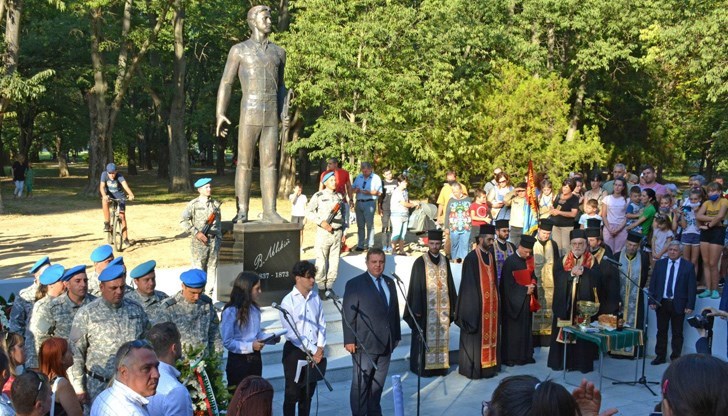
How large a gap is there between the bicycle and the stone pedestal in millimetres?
6197

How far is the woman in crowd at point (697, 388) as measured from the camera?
3.24 meters

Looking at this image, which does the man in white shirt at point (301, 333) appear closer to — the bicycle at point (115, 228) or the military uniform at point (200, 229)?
the military uniform at point (200, 229)

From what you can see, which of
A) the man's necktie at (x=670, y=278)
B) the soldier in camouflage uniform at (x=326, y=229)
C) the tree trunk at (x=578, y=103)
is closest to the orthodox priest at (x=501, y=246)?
the man's necktie at (x=670, y=278)

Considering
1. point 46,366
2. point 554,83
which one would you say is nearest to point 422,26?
point 554,83

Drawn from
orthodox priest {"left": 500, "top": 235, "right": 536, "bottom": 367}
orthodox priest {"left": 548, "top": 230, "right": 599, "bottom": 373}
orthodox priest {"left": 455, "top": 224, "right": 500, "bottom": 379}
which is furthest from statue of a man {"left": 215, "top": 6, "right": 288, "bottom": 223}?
orthodox priest {"left": 548, "top": 230, "right": 599, "bottom": 373}

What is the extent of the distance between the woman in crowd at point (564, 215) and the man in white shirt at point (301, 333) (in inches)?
307

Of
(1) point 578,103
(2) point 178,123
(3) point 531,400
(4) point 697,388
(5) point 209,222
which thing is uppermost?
(1) point 578,103

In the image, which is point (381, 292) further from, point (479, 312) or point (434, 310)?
point (479, 312)

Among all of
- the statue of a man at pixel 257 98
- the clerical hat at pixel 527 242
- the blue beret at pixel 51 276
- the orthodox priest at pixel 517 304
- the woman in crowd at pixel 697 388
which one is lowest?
the orthodox priest at pixel 517 304

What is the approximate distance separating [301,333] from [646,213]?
340 inches

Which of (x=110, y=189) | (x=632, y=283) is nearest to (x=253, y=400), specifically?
(x=632, y=283)

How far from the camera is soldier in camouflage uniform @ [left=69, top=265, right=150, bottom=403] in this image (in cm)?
623

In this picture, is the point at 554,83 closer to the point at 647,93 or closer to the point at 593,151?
the point at 593,151

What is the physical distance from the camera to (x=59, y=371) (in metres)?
5.90
